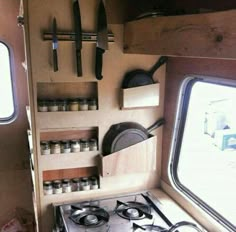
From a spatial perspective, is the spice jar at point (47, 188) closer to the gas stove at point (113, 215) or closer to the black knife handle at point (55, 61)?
the gas stove at point (113, 215)

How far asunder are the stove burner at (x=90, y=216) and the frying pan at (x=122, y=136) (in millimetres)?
302

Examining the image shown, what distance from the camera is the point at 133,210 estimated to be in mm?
1605

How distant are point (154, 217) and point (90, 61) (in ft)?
2.84

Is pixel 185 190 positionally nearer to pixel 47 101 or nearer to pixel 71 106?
pixel 71 106

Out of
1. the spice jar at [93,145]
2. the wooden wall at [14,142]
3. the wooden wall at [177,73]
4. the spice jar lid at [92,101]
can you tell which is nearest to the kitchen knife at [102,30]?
the spice jar lid at [92,101]

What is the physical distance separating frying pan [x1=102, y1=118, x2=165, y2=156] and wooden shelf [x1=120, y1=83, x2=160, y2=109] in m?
0.11

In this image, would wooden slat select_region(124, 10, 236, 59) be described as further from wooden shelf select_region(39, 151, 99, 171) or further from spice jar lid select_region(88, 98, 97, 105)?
wooden shelf select_region(39, 151, 99, 171)

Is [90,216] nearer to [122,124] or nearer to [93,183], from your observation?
[93,183]

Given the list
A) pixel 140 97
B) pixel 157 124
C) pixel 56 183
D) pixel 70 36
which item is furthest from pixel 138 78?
pixel 56 183

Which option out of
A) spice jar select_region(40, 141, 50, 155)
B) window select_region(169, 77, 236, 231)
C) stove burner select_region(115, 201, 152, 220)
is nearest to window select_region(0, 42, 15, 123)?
spice jar select_region(40, 141, 50, 155)

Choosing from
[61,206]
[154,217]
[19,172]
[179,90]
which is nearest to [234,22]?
[179,90]

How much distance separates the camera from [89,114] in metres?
1.63

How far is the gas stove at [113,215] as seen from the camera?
147 centimetres

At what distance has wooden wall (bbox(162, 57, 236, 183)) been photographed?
1.24 metres
